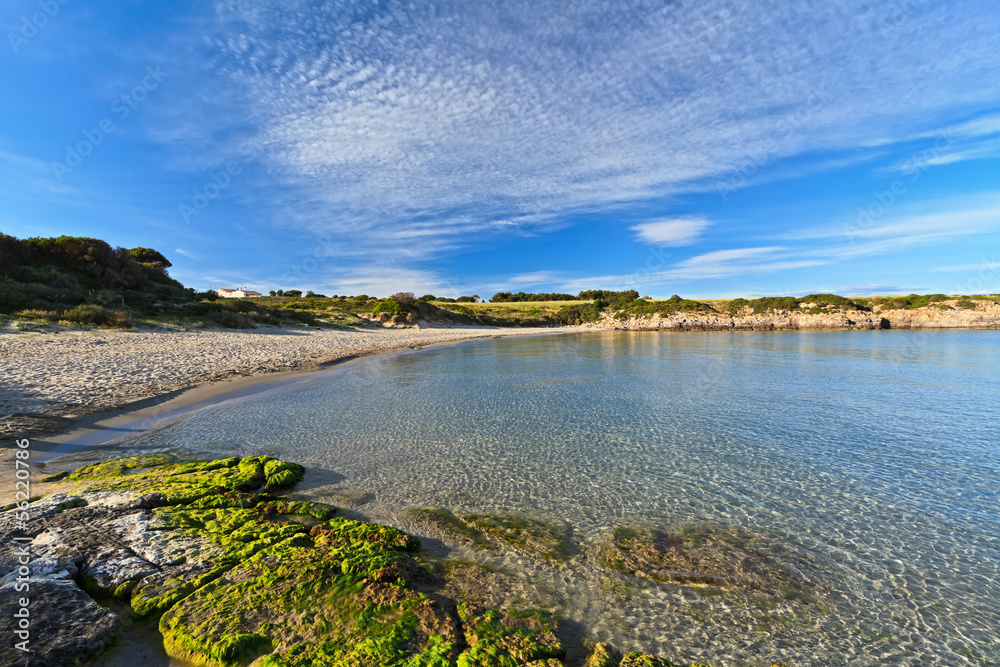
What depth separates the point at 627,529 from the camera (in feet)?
18.7

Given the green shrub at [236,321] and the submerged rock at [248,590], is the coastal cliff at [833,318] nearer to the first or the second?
the green shrub at [236,321]

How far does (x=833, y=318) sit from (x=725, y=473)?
237 feet

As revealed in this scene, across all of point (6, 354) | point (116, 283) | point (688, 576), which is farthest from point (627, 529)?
point (116, 283)

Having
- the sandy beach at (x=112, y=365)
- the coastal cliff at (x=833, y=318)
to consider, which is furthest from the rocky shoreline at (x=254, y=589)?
the coastal cliff at (x=833, y=318)

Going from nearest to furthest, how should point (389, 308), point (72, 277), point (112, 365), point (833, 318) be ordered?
point (112, 365)
point (72, 277)
point (389, 308)
point (833, 318)

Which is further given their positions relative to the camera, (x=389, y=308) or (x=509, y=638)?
(x=389, y=308)

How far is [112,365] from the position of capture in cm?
1428

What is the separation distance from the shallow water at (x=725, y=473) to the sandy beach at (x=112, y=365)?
2.69 meters

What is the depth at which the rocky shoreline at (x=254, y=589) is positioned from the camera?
3.25 m

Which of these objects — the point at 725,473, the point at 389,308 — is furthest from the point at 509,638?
the point at 389,308
